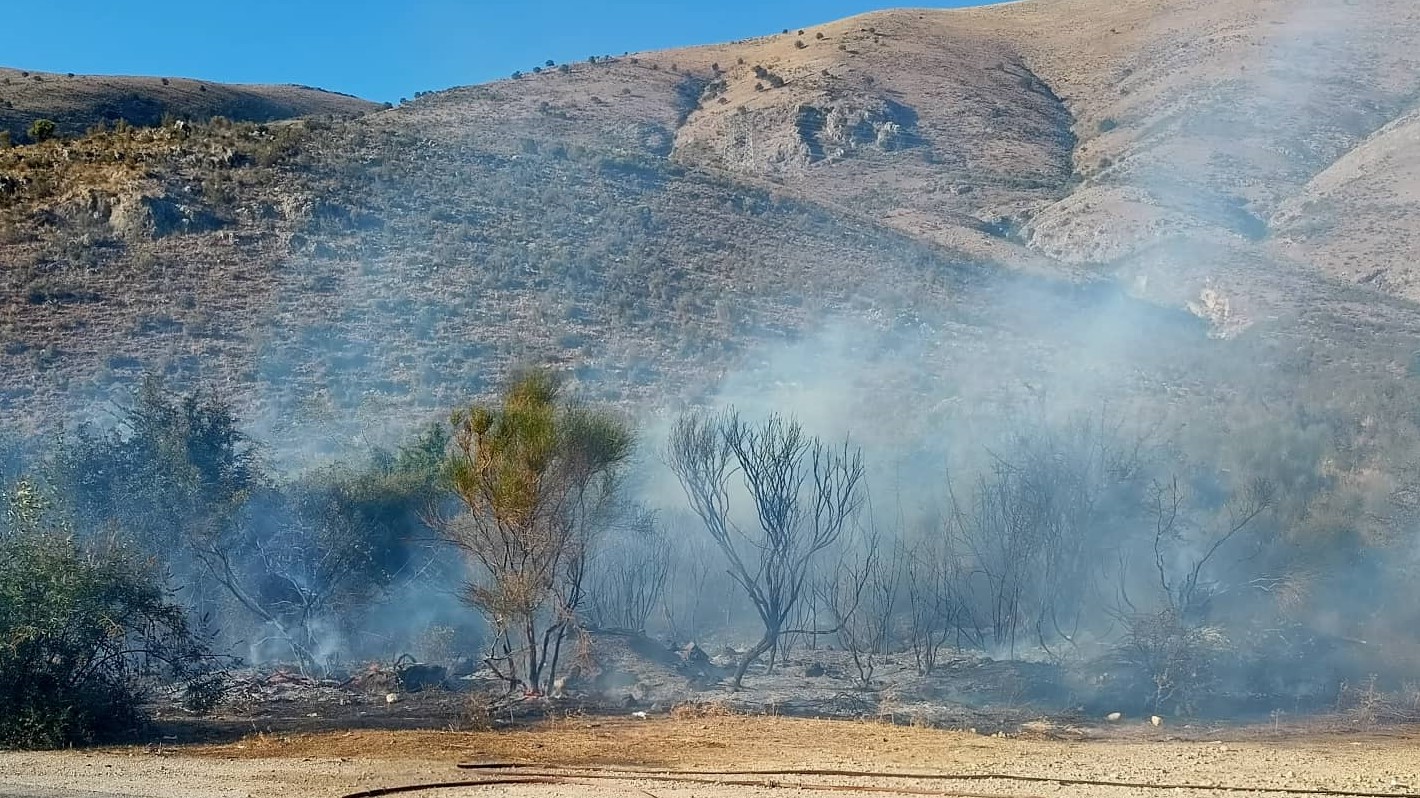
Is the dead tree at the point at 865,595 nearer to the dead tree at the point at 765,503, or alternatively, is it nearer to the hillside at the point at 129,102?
the dead tree at the point at 765,503

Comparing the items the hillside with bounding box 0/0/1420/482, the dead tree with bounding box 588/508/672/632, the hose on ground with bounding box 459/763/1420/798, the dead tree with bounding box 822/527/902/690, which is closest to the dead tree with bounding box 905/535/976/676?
the dead tree with bounding box 822/527/902/690

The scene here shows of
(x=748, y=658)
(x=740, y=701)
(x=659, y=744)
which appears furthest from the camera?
(x=748, y=658)

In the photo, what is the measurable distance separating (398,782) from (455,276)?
30.1m

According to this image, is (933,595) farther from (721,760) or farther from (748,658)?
(721,760)

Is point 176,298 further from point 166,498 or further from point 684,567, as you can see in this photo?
point 684,567

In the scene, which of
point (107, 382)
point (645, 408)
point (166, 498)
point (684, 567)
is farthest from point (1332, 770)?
point (107, 382)

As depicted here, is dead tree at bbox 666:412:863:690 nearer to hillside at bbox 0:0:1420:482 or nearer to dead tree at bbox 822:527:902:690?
dead tree at bbox 822:527:902:690

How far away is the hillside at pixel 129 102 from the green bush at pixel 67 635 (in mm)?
56416

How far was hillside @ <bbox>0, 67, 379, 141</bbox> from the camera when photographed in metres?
73.8

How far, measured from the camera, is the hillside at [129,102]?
73750 mm

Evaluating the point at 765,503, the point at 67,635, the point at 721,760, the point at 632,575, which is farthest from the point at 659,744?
the point at 632,575

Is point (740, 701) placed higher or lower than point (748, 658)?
lower

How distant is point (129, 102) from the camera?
8044 cm

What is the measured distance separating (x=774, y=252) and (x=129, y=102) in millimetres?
52040
